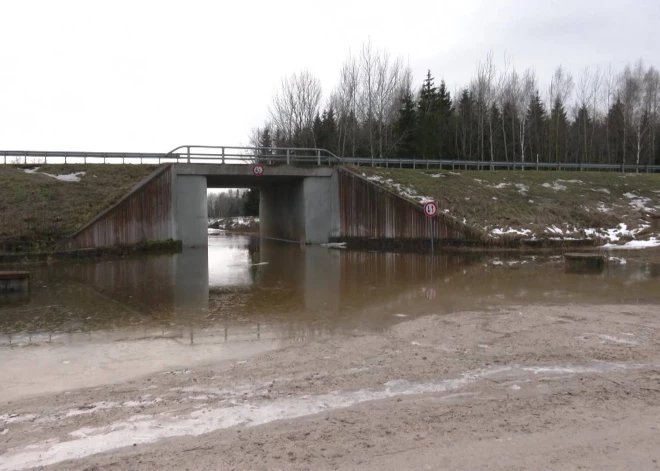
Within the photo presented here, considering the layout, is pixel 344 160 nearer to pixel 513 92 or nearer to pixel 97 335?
pixel 97 335

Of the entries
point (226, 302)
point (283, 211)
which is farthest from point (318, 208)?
point (226, 302)

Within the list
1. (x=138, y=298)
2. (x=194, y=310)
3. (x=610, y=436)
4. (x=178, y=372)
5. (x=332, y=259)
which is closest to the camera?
(x=610, y=436)

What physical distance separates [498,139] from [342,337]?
5516cm

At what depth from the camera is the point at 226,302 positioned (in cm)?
1160

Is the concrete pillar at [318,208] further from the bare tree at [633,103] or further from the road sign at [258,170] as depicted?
the bare tree at [633,103]

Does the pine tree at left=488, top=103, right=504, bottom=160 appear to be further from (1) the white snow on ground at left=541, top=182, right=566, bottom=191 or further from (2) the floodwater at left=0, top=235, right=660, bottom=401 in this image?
(2) the floodwater at left=0, top=235, right=660, bottom=401

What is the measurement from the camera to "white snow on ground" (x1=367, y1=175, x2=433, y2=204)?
2716 centimetres

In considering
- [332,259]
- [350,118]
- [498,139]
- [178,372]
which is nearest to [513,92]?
[498,139]

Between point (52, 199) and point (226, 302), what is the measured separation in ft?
54.9

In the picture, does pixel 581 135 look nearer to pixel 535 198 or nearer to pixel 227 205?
pixel 535 198

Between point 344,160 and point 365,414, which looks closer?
point 365,414

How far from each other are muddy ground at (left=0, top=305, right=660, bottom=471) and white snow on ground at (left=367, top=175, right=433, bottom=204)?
1982cm

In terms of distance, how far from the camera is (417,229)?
85.6ft

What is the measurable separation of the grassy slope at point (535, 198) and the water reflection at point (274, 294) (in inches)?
257
